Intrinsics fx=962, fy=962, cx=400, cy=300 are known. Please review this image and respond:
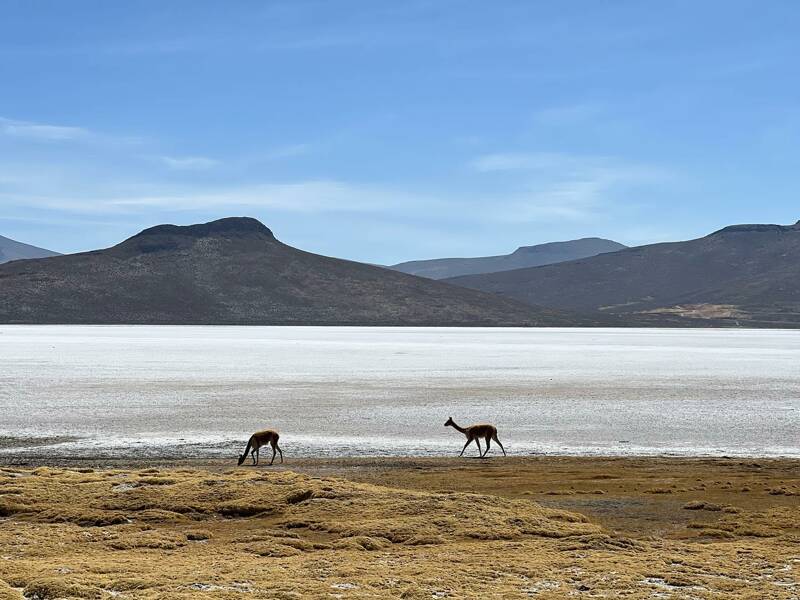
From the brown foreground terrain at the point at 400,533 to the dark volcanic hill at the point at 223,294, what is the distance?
142847 mm

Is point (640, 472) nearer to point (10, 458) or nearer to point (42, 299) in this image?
point (10, 458)

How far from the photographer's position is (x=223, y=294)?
177625 mm

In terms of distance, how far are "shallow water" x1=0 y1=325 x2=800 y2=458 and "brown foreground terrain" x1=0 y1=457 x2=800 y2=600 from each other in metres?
3.58

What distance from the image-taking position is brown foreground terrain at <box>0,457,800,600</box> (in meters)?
8.70

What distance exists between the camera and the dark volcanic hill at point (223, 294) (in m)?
159

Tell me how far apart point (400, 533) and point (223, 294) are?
169869mm

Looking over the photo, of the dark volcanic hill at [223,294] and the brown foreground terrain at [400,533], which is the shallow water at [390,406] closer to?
the brown foreground terrain at [400,533]

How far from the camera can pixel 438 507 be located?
11898 millimetres

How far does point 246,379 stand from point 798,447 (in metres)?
22.2

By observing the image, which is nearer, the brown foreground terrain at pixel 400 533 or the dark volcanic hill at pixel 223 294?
the brown foreground terrain at pixel 400 533

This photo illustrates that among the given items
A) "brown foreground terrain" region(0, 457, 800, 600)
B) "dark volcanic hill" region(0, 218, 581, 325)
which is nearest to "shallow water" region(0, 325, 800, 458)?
"brown foreground terrain" region(0, 457, 800, 600)

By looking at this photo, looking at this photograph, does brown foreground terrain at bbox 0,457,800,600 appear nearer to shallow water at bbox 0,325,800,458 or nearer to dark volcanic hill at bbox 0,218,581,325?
shallow water at bbox 0,325,800,458

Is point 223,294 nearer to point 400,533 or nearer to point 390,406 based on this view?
point 390,406

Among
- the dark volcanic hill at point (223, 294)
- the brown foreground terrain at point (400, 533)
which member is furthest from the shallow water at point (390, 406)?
the dark volcanic hill at point (223, 294)
